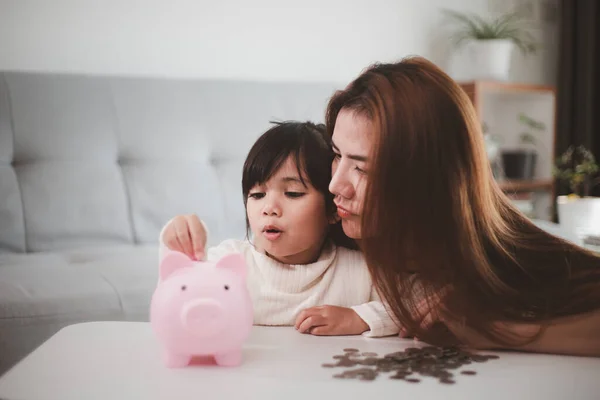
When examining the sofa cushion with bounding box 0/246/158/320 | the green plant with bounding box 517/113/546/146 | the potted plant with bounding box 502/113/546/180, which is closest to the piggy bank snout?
the sofa cushion with bounding box 0/246/158/320

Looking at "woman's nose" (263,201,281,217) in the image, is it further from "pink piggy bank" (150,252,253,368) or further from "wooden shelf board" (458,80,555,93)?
"wooden shelf board" (458,80,555,93)

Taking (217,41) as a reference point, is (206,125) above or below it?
below

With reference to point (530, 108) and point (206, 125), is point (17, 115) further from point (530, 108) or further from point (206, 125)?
point (530, 108)

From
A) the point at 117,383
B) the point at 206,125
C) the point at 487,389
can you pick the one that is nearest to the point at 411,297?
the point at 487,389

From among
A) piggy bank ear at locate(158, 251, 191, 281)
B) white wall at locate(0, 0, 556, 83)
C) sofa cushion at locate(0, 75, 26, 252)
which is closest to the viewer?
piggy bank ear at locate(158, 251, 191, 281)

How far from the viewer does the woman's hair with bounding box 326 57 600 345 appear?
0.91 m

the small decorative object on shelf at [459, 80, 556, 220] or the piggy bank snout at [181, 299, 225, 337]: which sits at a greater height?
the small decorative object on shelf at [459, 80, 556, 220]

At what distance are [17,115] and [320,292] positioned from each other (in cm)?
153

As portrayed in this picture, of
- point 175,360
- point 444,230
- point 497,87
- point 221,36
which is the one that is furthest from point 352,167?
point 497,87

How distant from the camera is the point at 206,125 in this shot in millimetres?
2539

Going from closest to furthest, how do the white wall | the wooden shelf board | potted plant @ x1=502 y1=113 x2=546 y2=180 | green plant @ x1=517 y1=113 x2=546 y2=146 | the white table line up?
the white table → the white wall → the wooden shelf board → potted plant @ x1=502 y1=113 x2=546 y2=180 → green plant @ x1=517 y1=113 x2=546 y2=146

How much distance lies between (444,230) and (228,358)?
0.33 metres

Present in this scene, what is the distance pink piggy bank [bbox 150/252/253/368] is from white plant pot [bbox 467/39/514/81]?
2.92m

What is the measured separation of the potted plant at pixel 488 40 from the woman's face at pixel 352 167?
8.60 ft
